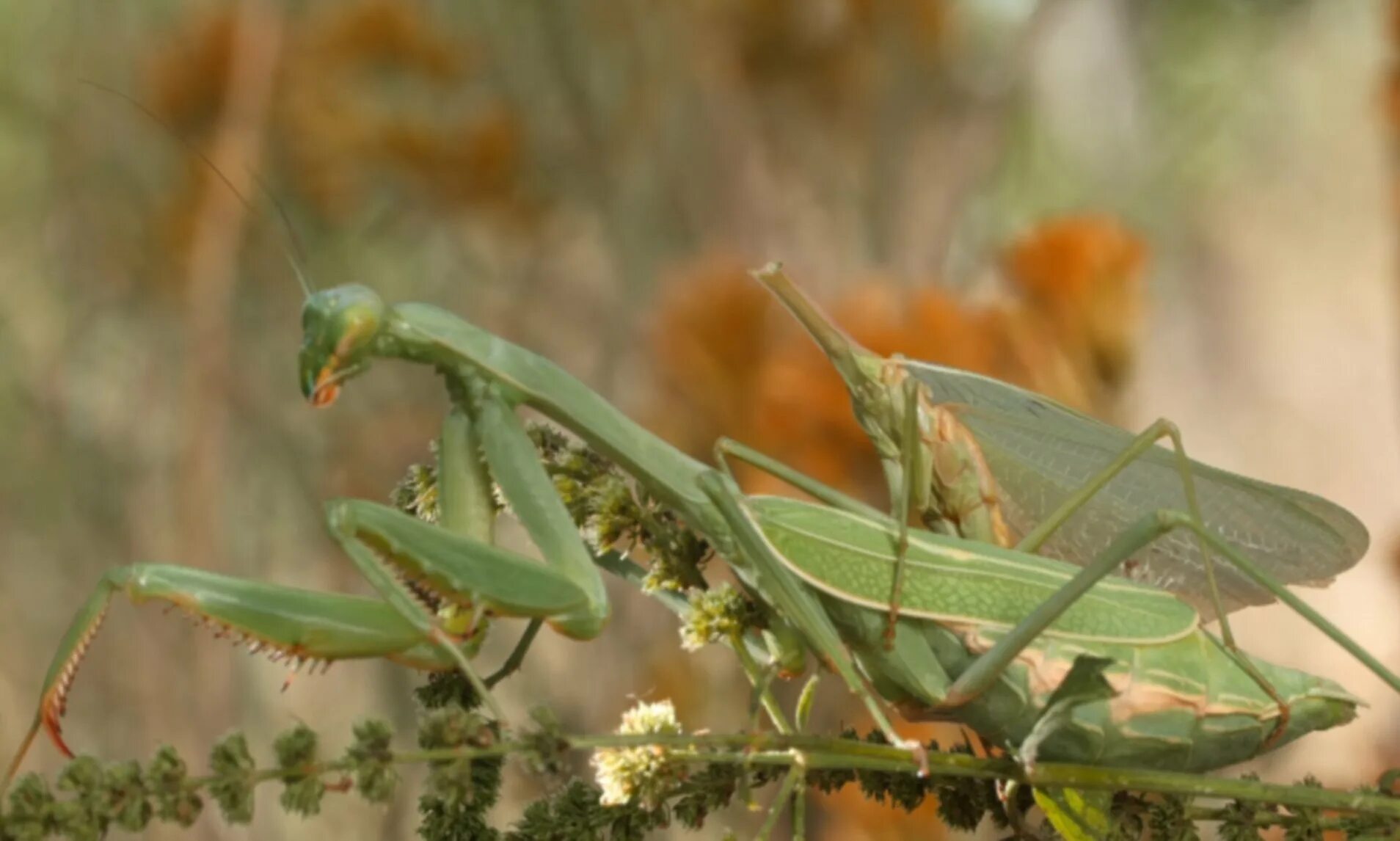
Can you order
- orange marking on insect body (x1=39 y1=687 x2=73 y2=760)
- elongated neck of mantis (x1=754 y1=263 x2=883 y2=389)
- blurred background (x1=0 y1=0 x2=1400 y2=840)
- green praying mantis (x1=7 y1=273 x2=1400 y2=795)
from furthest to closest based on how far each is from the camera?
blurred background (x1=0 y1=0 x2=1400 y2=840) → elongated neck of mantis (x1=754 y1=263 x2=883 y2=389) → green praying mantis (x1=7 y1=273 x2=1400 y2=795) → orange marking on insect body (x1=39 y1=687 x2=73 y2=760)

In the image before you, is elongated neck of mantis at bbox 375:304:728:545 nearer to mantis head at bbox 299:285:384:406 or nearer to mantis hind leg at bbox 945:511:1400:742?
mantis head at bbox 299:285:384:406

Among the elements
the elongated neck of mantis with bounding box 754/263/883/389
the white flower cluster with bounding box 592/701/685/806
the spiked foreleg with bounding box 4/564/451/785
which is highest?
the elongated neck of mantis with bounding box 754/263/883/389

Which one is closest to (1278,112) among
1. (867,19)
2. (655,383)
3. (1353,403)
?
(1353,403)

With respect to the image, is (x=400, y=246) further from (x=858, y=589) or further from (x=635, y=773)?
(x=635, y=773)

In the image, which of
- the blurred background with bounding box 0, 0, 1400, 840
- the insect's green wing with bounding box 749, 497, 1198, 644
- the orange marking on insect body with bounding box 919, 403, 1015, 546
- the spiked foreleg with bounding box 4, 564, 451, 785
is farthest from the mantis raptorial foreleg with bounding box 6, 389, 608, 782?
the blurred background with bounding box 0, 0, 1400, 840

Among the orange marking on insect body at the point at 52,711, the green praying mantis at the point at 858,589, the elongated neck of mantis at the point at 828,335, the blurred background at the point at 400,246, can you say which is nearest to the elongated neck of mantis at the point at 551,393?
the green praying mantis at the point at 858,589
